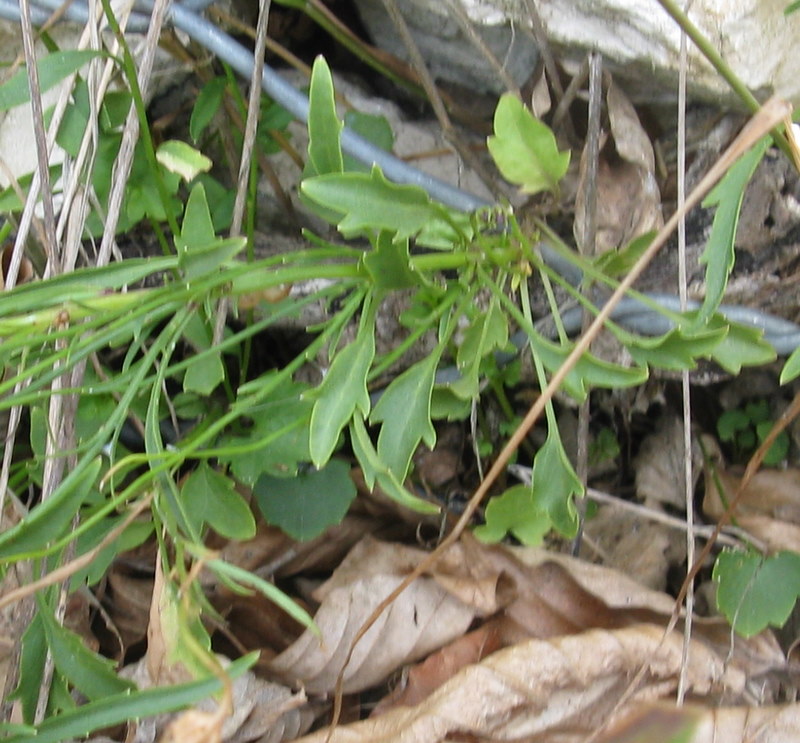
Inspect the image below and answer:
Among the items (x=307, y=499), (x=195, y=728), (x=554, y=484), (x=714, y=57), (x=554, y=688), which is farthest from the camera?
(x=307, y=499)

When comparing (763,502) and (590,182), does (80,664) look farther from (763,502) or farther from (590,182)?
(763,502)

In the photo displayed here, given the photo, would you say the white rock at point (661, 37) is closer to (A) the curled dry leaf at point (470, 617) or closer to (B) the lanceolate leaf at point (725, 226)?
(B) the lanceolate leaf at point (725, 226)

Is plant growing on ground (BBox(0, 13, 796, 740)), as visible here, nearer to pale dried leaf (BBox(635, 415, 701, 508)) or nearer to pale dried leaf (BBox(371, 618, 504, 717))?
pale dried leaf (BBox(371, 618, 504, 717))

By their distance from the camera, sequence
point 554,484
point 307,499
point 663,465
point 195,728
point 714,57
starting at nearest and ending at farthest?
point 195,728
point 714,57
point 554,484
point 307,499
point 663,465

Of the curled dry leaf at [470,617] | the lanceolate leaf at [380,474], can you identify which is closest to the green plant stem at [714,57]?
the lanceolate leaf at [380,474]

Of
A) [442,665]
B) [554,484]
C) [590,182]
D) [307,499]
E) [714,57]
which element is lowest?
[442,665]

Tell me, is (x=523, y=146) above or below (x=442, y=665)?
above

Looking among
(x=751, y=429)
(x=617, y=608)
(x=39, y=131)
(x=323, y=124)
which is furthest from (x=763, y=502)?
(x=39, y=131)
